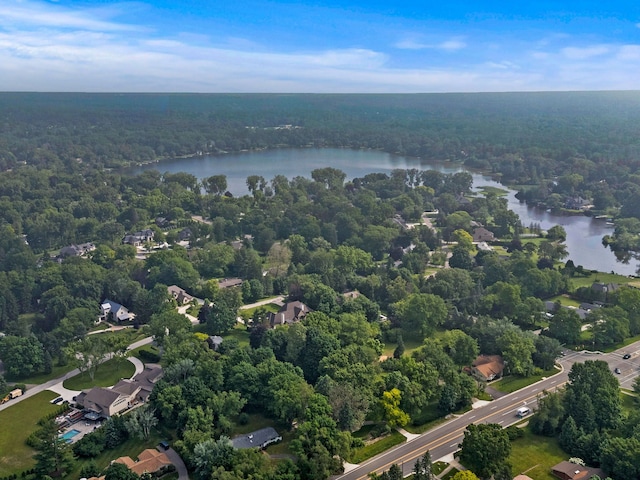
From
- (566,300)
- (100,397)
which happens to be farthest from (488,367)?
(100,397)

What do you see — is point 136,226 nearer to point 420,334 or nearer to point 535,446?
point 420,334

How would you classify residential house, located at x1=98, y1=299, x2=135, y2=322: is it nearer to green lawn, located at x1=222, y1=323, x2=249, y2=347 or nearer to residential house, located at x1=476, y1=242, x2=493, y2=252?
green lawn, located at x1=222, y1=323, x2=249, y2=347

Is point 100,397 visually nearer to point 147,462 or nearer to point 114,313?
point 147,462

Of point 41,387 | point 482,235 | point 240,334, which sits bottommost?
point 41,387

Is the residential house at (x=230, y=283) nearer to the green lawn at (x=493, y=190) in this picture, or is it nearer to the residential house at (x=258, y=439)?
the residential house at (x=258, y=439)

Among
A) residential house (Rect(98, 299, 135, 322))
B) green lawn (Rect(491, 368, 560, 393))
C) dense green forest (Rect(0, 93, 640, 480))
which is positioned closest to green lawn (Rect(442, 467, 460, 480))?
dense green forest (Rect(0, 93, 640, 480))

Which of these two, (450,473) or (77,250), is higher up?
(77,250)
